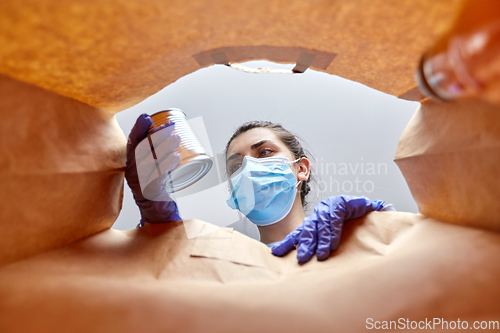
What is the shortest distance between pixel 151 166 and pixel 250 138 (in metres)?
0.74

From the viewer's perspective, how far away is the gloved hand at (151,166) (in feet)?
2.45

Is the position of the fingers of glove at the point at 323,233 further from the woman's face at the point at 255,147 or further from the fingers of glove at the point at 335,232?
the woman's face at the point at 255,147

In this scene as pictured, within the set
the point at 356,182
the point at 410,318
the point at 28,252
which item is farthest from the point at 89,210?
the point at 356,182

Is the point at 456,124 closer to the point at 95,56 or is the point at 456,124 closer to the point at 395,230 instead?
the point at 395,230

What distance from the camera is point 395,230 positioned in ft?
2.34

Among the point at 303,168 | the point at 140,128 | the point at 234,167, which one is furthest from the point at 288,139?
the point at 140,128

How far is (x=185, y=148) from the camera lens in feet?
2.45

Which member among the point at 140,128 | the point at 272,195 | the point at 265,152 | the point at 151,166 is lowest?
the point at 272,195

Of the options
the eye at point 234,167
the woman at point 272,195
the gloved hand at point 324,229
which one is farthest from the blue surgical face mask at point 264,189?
the gloved hand at point 324,229

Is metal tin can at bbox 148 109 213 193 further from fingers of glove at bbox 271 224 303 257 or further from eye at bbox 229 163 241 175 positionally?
eye at bbox 229 163 241 175

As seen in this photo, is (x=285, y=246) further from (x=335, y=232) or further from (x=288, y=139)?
(x=288, y=139)

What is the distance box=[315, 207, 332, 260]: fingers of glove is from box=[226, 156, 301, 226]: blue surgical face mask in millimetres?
382

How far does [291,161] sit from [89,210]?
933 mm

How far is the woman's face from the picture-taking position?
4.50 feet
